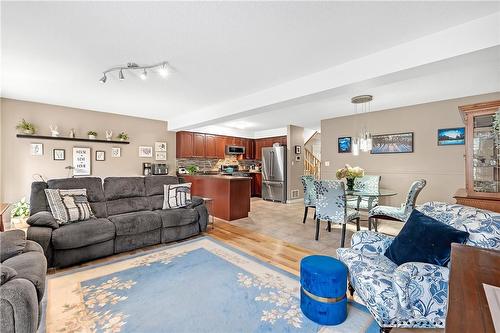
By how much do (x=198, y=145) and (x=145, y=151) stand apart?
1573mm

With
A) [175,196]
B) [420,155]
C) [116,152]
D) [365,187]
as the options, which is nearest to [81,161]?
[116,152]

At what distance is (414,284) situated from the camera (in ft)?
4.43

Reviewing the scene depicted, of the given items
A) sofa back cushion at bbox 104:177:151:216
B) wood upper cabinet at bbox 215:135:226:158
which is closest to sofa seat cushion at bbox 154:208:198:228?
sofa back cushion at bbox 104:177:151:216

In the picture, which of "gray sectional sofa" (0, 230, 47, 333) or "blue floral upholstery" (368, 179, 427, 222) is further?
"blue floral upholstery" (368, 179, 427, 222)

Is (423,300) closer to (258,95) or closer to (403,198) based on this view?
(258,95)

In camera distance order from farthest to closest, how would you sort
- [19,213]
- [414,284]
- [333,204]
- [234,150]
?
[234,150] → [19,213] → [333,204] → [414,284]

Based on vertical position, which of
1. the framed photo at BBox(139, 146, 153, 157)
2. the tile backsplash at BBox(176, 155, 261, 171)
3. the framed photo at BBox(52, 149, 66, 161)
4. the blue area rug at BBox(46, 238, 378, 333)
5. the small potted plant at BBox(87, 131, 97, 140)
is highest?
the small potted plant at BBox(87, 131, 97, 140)

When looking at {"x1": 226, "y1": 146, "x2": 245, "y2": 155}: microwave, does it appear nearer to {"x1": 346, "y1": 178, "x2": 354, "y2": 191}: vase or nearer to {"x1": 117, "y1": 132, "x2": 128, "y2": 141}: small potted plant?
{"x1": 117, "y1": 132, "x2": 128, "y2": 141}: small potted plant

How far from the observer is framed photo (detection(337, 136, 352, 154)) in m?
5.52

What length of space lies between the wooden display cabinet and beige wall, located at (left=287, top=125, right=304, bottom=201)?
15.0 feet

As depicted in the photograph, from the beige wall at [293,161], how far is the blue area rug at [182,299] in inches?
180

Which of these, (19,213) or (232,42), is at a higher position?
(232,42)

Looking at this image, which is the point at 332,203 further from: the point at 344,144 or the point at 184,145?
the point at 184,145

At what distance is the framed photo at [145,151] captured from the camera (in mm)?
5836
